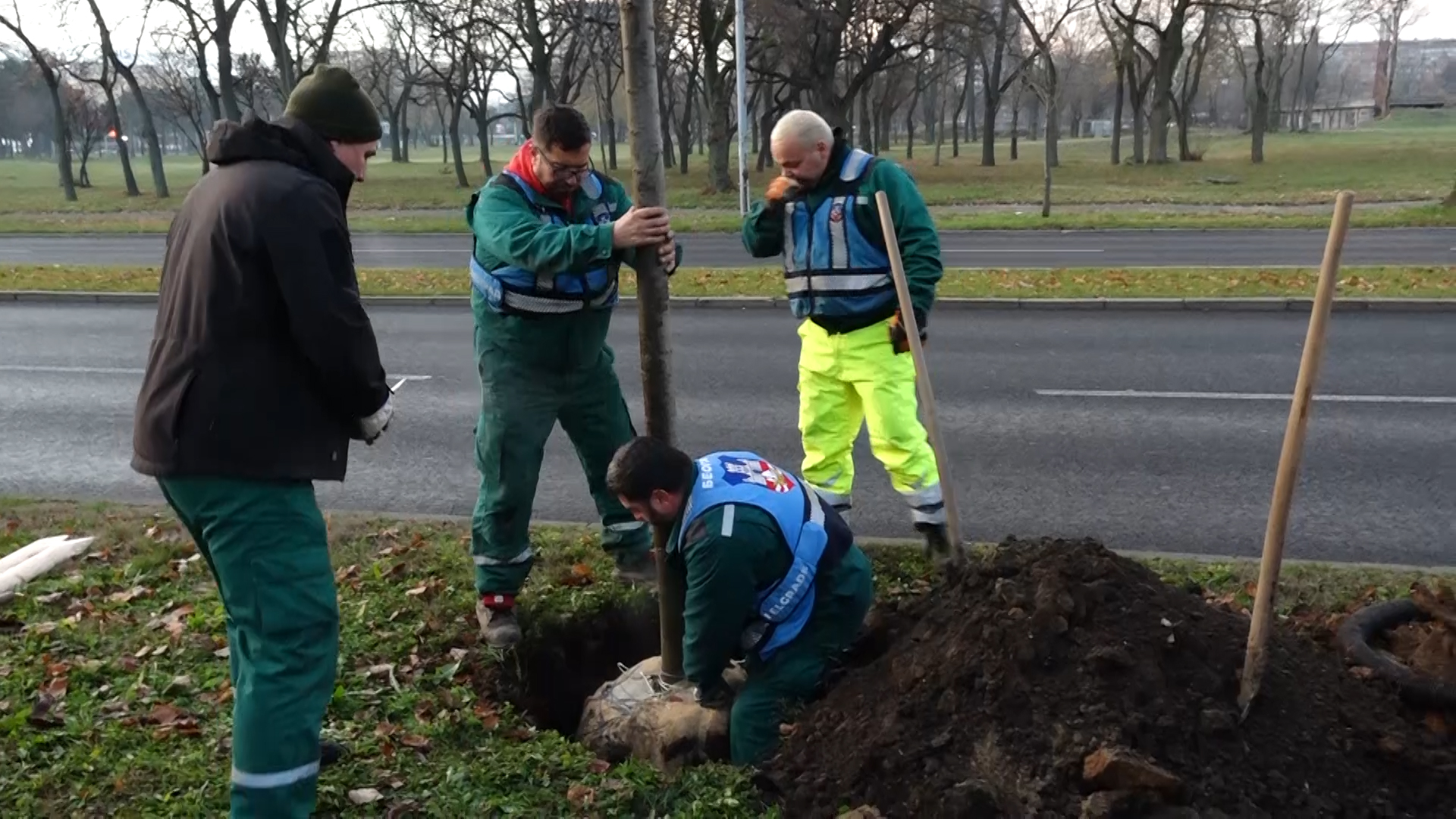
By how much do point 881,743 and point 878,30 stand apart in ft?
123

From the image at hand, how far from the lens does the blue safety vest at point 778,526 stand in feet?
13.0

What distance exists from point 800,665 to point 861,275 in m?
1.88

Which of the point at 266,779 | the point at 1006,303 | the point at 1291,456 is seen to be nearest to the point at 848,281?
the point at 1291,456

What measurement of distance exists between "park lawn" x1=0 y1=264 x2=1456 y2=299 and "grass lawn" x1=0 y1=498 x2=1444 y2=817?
6490mm

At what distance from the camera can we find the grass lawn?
369cm

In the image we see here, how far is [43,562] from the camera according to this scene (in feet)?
18.5

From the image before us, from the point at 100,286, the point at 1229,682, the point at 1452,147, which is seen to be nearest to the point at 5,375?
the point at 100,286

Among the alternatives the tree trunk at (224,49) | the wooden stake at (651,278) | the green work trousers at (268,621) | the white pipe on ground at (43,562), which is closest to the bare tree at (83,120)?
the tree trunk at (224,49)

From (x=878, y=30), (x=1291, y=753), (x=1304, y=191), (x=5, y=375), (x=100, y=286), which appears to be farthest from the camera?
(x=878, y=30)

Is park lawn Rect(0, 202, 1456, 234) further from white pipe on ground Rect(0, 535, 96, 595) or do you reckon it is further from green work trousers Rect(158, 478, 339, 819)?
green work trousers Rect(158, 478, 339, 819)

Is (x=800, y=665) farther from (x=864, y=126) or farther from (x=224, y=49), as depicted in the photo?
(x=864, y=126)

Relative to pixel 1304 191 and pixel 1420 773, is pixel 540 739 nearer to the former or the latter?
pixel 1420 773

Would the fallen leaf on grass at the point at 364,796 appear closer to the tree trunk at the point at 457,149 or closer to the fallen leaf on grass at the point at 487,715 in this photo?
the fallen leaf on grass at the point at 487,715

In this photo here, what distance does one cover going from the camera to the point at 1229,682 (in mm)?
3504
